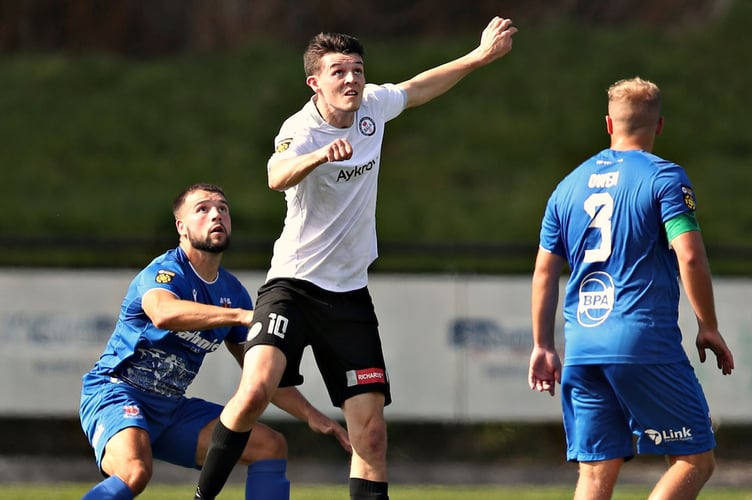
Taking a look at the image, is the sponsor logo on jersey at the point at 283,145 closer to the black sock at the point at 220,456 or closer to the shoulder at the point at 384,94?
the shoulder at the point at 384,94

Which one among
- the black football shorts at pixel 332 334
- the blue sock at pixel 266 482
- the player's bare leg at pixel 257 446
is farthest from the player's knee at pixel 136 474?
the black football shorts at pixel 332 334

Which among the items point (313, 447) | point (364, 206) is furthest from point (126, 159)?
point (364, 206)

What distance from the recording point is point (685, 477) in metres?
5.12

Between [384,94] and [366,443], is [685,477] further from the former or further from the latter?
[384,94]

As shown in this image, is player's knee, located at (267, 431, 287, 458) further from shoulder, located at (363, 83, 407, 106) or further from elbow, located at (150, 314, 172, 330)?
shoulder, located at (363, 83, 407, 106)

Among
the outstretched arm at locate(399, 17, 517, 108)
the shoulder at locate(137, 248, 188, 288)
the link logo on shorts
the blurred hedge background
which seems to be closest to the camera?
the link logo on shorts

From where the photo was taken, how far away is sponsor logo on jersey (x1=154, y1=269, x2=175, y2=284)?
19.2ft

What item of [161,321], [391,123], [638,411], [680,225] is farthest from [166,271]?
[391,123]

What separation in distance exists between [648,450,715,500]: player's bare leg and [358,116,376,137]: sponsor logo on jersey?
1.95m

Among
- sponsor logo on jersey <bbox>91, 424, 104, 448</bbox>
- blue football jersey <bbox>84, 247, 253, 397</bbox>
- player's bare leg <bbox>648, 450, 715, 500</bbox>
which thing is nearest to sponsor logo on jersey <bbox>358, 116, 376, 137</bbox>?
blue football jersey <bbox>84, 247, 253, 397</bbox>

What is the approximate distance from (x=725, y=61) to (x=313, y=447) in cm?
1261

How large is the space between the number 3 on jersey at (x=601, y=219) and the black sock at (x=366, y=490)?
1347 mm

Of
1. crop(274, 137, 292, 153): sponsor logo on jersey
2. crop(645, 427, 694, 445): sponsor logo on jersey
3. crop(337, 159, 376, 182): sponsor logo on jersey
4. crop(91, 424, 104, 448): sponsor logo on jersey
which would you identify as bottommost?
crop(91, 424, 104, 448): sponsor logo on jersey

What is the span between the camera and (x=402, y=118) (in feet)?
72.9
